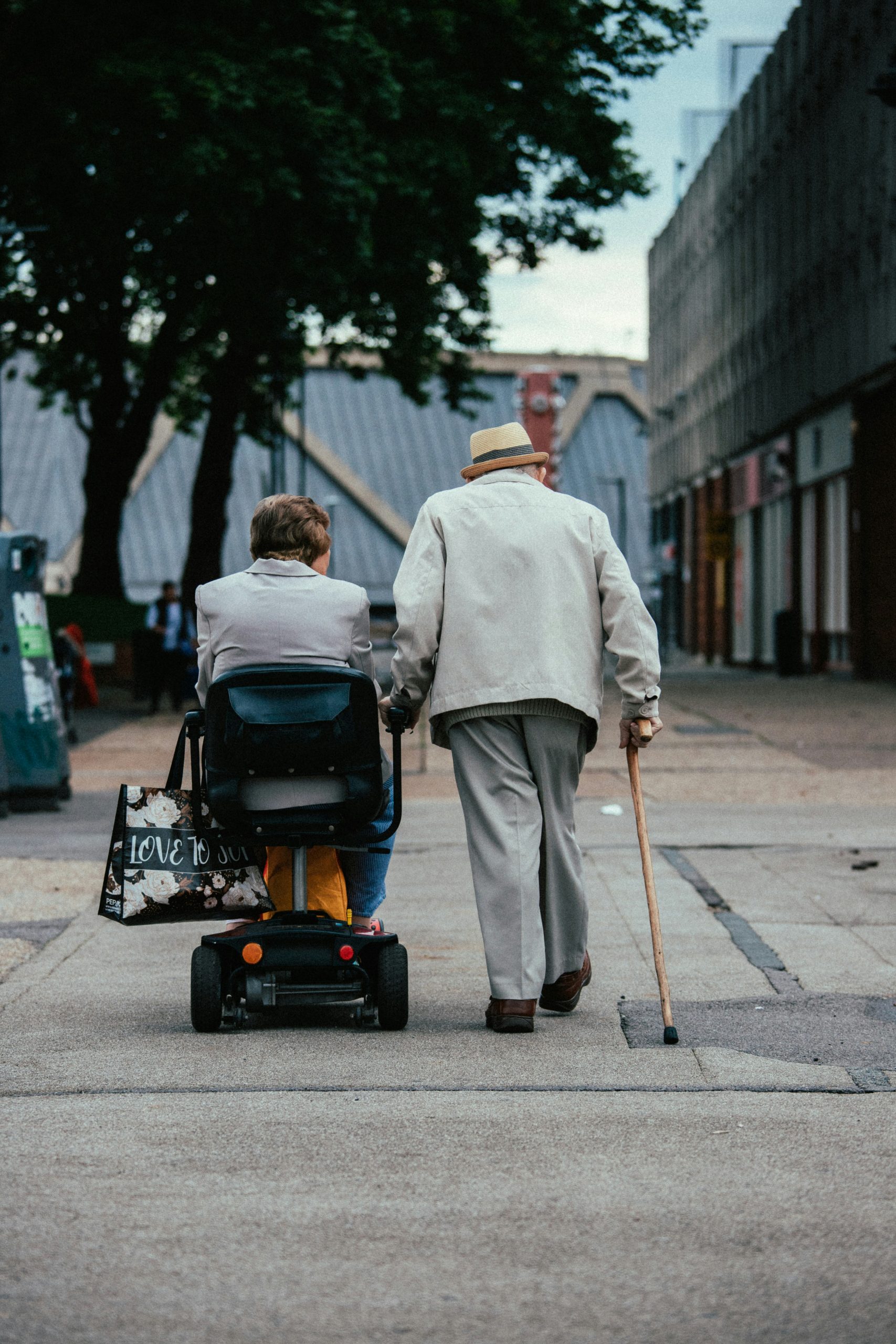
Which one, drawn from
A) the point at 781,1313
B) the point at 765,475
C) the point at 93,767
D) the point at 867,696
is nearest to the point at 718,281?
the point at 765,475

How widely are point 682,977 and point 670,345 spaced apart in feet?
165

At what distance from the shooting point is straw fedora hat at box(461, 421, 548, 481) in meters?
5.82

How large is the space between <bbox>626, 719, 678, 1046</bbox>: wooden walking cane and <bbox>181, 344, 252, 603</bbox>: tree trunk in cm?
2350

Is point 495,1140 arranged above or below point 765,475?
below

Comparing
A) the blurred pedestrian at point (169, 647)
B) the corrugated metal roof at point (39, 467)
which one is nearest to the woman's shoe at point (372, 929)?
the blurred pedestrian at point (169, 647)

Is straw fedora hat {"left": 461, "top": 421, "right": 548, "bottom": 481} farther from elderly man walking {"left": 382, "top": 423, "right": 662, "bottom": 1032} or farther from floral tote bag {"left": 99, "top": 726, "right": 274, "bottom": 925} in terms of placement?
floral tote bag {"left": 99, "top": 726, "right": 274, "bottom": 925}

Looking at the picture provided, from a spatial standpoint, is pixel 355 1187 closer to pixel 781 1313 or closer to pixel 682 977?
pixel 781 1313

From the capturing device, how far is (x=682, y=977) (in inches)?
253

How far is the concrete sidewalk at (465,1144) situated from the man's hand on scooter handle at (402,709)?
871 mm

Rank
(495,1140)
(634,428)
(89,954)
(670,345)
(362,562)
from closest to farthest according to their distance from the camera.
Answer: (495,1140)
(89,954)
(670,345)
(362,562)
(634,428)

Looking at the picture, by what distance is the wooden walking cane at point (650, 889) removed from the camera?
5355mm

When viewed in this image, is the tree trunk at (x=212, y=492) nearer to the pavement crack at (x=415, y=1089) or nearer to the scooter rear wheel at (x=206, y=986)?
the scooter rear wheel at (x=206, y=986)

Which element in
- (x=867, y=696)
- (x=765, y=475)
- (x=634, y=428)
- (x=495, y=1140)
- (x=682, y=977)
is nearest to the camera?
(x=495, y=1140)

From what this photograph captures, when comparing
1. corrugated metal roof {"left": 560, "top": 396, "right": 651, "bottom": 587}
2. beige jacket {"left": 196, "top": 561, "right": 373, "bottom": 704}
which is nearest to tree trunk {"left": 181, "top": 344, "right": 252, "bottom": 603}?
beige jacket {"left": 196, "top": 561, "right": 373, "bottom": 704}
